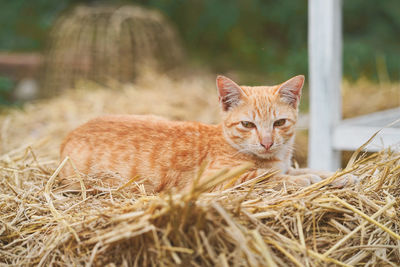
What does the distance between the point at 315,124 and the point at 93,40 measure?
2810 millimetres

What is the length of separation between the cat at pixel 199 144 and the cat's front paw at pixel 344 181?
0.52 feet

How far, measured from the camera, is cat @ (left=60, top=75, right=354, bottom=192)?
6.56ft

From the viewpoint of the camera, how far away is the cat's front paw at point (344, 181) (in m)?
1.75

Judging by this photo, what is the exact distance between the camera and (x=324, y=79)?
9.91 feet

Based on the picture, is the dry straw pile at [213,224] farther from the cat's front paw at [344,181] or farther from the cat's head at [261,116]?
the cat's head at [261,116]

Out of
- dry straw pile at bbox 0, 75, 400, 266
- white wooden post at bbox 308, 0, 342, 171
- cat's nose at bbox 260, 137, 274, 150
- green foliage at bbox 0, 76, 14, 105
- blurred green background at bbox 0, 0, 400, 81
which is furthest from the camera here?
blurred green background at bbox 0, 0, 400, 81

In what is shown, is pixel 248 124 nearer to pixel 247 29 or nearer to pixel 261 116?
pixel 261 116

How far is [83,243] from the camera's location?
145 cm

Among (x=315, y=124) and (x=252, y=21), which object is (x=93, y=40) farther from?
(x=252, y=21)

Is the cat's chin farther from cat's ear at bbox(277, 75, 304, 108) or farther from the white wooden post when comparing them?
the white wooden post

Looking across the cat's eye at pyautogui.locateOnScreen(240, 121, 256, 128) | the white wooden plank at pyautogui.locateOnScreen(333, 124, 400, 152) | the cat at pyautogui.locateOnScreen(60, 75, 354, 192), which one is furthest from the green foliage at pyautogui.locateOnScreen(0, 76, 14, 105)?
the cat's eye at pyautogui.locateOnScreen(240, 121, 256, 128)

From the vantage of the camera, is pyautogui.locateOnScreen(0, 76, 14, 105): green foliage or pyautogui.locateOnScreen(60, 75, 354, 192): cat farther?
pyautogui.locateOnScreen(0, 76, 14, 105): green foliage

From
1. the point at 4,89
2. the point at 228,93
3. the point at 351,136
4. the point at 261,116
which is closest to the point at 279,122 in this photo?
the point at 261,116

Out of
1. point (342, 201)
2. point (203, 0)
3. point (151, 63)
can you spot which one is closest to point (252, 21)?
point (203, 0)
